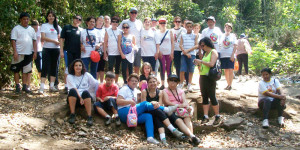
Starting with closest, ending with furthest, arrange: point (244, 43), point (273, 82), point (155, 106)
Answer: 1. point (155, 106)
2. point (273, 82)
3. point (244, 43)

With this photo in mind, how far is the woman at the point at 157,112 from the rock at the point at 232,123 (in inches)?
50.1

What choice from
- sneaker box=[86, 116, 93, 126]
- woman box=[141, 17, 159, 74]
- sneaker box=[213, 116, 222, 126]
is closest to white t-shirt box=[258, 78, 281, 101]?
sneaker box=[213, 116, 222, 126]

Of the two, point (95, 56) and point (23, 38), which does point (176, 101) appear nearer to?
point (95, 56)

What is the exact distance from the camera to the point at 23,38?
6.14m

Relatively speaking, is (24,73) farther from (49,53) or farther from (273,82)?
(273,82)

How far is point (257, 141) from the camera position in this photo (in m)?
5.42

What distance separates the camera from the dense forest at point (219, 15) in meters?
7.03

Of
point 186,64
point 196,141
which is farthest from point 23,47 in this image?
point 196,141

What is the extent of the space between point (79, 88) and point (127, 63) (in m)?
1.48

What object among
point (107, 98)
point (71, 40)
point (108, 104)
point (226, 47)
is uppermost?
point (71, 40)

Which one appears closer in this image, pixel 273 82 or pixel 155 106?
pixel 155 106

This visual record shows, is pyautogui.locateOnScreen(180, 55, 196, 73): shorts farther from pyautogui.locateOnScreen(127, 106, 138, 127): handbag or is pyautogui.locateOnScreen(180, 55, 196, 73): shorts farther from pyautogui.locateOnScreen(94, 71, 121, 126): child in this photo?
pyautogui.locateOnScreen(127, 106, 138, 127): handbag

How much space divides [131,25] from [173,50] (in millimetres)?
1127

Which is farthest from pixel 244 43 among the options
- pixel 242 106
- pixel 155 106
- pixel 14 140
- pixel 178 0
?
pixel 178 0
